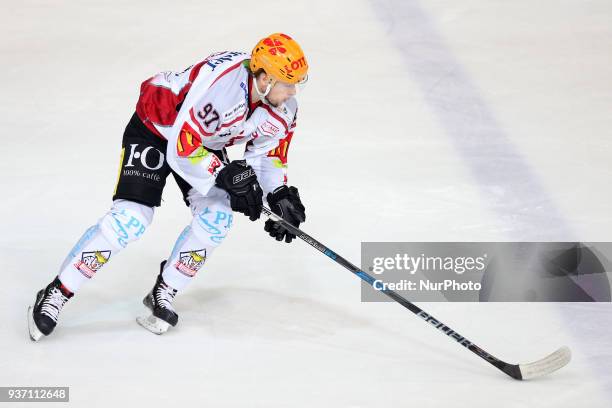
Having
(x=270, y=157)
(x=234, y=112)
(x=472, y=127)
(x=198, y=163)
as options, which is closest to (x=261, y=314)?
(x=270, y=157)

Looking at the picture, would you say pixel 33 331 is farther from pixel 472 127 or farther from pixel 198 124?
pixel 472 127

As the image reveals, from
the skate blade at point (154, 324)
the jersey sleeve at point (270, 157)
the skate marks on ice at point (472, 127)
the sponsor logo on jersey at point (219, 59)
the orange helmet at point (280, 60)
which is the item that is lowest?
the skate marks on ice at point (472, 127)

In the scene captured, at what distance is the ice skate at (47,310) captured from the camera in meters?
3.63

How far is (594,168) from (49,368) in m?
2.90

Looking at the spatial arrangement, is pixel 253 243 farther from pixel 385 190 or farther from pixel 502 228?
pixel 502 228

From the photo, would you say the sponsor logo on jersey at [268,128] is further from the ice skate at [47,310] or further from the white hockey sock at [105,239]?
the ice skate at [47,310]

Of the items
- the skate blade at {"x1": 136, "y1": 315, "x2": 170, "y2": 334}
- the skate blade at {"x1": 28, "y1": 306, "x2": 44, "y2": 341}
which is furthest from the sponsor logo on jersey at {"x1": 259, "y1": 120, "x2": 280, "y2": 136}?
the skate blade at {"x1": 28, "y1": 306, "x2": 44, "y2": 341}

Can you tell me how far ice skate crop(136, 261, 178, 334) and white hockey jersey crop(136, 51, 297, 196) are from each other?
0.51 meters

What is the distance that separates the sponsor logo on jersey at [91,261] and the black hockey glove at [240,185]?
507mm

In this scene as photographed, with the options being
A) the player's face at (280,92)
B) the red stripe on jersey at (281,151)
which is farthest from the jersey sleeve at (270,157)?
the player's face at (280,92)

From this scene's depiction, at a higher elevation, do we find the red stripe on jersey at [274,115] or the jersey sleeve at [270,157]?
the red stripe on jersey at [274,115]

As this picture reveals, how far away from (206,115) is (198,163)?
0.58 ft

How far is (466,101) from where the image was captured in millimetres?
5559

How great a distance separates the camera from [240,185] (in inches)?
139
